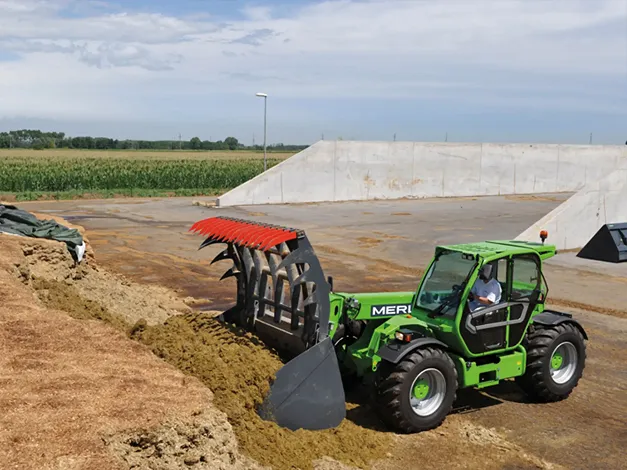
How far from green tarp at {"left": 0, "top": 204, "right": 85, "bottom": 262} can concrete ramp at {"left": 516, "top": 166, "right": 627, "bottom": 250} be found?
13.4 metres

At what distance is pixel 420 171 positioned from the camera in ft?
136

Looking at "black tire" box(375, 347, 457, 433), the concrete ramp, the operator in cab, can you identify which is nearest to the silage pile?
"black tire" box(375, 347, 457, 433)

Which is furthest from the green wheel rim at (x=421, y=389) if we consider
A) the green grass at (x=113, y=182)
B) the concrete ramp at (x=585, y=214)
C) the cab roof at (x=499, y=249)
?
the green grass at (x=113, y=182)

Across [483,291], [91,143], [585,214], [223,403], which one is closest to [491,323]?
[483,291]

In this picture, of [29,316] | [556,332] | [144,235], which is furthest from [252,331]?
[144,235]

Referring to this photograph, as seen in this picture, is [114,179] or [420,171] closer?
[420,171]

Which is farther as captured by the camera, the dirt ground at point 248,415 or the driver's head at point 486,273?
the driver's head at point 486,273

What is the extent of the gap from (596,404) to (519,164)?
38890 millimetres

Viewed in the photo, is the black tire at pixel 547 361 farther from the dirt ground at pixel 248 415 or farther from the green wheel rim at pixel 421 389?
the green wheel rim at pixel 421 389

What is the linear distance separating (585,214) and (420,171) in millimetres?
20244

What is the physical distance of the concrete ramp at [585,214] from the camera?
2102 cm

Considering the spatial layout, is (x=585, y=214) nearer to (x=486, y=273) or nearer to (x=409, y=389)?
(x=486, y=273)

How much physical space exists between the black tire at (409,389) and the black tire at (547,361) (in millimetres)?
1318

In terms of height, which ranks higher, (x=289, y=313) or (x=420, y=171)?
(x=420, y=171)
